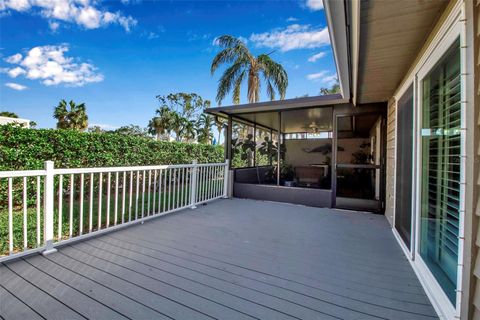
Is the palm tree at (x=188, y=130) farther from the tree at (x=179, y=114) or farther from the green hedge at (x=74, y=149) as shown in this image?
the green hedge at (x=74, y=149)

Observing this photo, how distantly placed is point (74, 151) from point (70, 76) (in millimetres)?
13441

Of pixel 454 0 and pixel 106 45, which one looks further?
pixel 106 45

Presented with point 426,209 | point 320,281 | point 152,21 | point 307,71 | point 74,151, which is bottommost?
point 320,281

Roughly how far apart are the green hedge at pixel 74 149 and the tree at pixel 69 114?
1256cm

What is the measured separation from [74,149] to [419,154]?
22.0 feet

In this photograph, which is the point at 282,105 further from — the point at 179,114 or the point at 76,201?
the point at 179,114

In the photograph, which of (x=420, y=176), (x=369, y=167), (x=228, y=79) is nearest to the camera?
(x=420, y=176)

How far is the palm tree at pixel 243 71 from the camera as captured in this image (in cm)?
1069

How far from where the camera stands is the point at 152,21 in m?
10.0

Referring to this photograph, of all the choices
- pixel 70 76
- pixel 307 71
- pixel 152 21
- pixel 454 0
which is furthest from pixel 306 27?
pixel 70 76

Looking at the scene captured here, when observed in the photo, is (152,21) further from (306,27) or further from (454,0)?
(454,0)

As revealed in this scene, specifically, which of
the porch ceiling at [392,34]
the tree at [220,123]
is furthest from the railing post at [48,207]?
the tree at [220,123]

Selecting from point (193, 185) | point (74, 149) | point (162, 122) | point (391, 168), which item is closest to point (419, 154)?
point (391, 168)

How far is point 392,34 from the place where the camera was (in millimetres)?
2066
